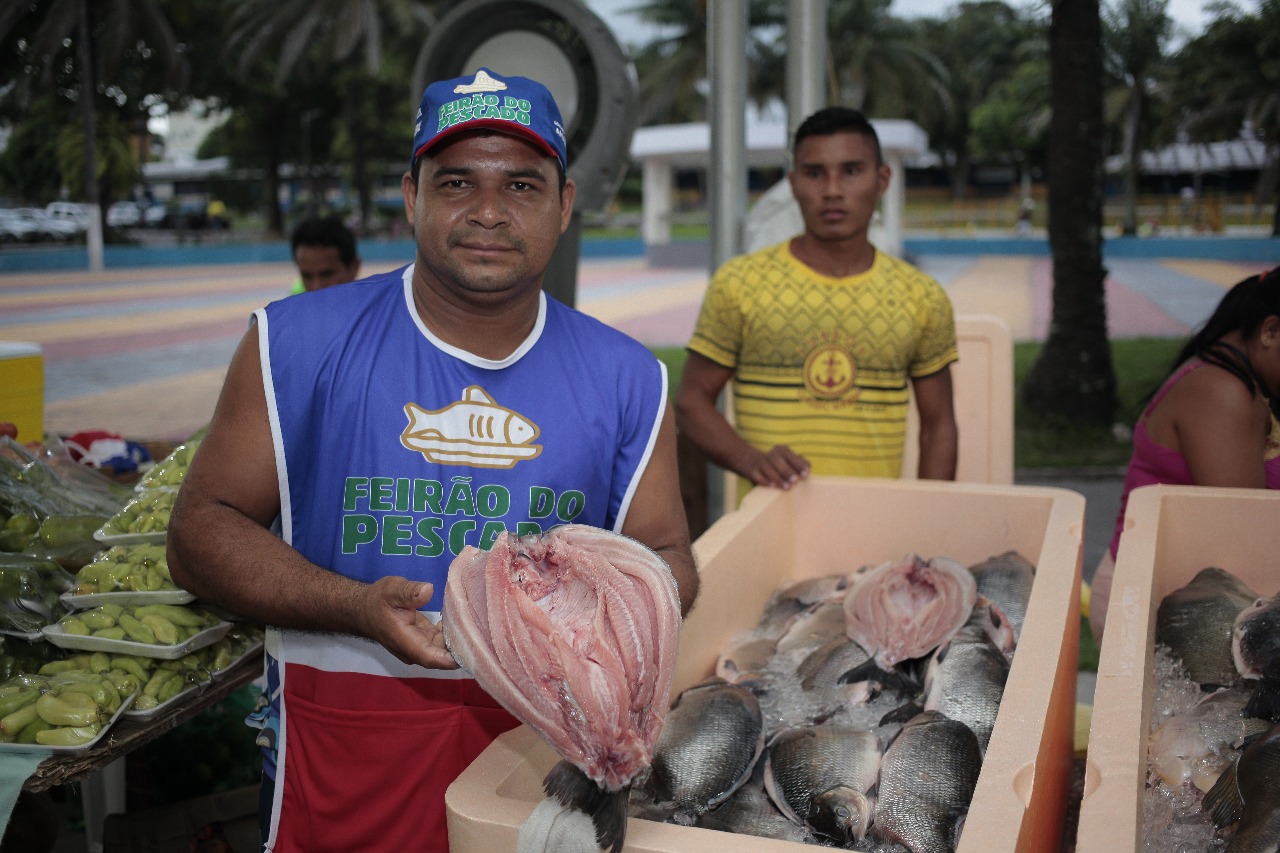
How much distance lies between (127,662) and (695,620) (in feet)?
4.01

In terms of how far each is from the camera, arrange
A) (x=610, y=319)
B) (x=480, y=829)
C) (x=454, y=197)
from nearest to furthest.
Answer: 1. (x=480, y=829)
2. (x=454, y=197)
3. (x=610, y=319)

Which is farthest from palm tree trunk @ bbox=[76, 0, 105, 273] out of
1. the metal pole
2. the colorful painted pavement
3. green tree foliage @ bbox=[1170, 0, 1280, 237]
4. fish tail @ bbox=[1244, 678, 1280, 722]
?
green tree foliage @ bbox=[1170, 0, 1280, 237]

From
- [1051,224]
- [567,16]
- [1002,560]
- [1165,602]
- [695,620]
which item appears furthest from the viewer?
[1051,224]

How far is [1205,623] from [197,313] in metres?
19.8

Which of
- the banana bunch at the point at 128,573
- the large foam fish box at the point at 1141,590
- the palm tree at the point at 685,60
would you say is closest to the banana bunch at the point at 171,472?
the banana bunch at the point at 128,573

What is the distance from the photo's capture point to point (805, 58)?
5.54 meters

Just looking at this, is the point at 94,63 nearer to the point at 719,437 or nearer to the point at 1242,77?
the point at 719,437

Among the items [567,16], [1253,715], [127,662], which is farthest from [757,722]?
[567,16]

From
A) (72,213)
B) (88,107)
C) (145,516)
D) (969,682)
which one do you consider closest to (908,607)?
(969,682)

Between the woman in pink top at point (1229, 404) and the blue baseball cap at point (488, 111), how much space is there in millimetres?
1780

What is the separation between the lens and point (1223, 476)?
2.71m

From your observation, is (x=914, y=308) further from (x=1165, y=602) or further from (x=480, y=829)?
(x=480, y=829)

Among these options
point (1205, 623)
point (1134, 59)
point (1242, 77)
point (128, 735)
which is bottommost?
point (128, 735)

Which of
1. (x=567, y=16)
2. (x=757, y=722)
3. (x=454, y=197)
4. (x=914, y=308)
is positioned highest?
(x=567, y=16)
